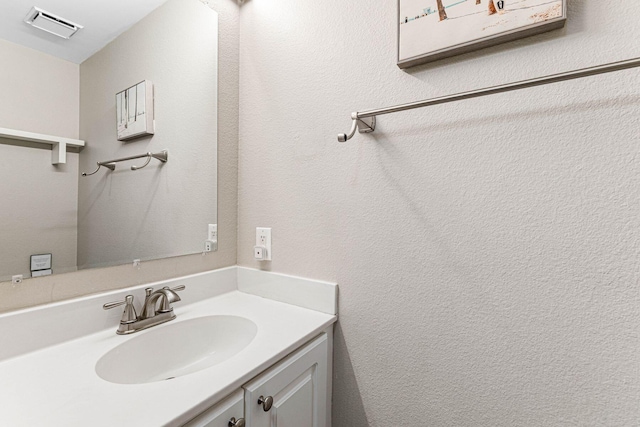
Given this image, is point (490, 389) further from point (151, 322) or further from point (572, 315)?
point (151, 322)

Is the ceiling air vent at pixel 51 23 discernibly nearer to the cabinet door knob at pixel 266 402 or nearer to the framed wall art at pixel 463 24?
the framed wall art at pixel 463 24

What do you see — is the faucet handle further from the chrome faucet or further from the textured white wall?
the textured white wall

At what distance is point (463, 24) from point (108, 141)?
1.13m

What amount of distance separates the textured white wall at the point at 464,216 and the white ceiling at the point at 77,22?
53 cm

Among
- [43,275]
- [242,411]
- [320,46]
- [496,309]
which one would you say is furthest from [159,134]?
[496,309]

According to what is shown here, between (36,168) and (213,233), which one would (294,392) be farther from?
(36,168)

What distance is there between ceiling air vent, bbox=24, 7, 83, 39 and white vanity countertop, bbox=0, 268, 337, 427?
822 millimetres

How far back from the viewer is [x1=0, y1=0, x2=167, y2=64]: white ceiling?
2.53 feet

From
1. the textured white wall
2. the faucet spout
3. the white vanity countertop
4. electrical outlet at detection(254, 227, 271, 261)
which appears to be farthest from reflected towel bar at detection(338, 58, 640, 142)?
the faucet spout

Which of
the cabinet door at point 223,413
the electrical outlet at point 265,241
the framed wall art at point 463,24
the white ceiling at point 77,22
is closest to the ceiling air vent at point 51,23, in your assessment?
the white ceiling at point 77,22

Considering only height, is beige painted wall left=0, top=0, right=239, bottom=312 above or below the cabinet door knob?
above

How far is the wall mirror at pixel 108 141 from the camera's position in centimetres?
79

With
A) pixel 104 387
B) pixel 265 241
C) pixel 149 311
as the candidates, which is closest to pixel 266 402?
pixel 104 387

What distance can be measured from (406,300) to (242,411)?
0.56 meters
